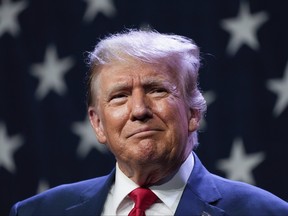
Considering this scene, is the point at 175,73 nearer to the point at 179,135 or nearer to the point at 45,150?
the point at 179,135

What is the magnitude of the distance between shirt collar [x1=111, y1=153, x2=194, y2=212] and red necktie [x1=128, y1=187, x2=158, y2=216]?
18mm

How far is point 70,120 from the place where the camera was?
3156 mm

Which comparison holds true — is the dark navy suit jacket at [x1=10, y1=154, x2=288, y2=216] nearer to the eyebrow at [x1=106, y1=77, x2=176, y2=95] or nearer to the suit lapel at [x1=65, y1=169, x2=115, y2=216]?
the suit lapel at [x1=65, y1=169, x2=115, y2=216]

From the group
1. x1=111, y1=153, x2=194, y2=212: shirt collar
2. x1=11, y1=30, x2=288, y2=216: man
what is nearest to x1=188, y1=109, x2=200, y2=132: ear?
x1=11, y1=30, x2=288, y2=216: man

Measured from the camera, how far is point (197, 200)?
88.2 inches

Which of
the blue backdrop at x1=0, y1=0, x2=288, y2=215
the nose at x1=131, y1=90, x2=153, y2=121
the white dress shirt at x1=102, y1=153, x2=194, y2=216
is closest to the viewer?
the nose at x1=131, y1=90, x2=153, y2=121

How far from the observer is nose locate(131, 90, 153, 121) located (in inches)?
85.1

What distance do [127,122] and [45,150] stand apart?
1.08 m

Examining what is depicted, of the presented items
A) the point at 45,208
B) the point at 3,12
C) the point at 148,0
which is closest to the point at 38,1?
the point at 3,12

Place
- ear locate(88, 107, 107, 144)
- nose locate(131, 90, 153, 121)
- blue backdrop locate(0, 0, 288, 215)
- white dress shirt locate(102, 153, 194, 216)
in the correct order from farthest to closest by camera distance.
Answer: blue backdrop locate(0, 0, 288, 215) → ear locate(88, 107, 107, 144) → white dress shirt locate(102, 153, 194, 216) → nose locate(131, 90, 153, 121)

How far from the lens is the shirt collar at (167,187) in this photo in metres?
2.27

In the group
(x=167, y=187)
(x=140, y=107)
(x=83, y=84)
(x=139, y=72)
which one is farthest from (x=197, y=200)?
(x=83, y=84)

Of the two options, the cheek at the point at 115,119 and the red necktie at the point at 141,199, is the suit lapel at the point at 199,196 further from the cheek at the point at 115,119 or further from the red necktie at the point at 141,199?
the cheek at the point at 115,119

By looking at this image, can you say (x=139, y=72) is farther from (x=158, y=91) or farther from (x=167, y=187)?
(x=167, y=187)
